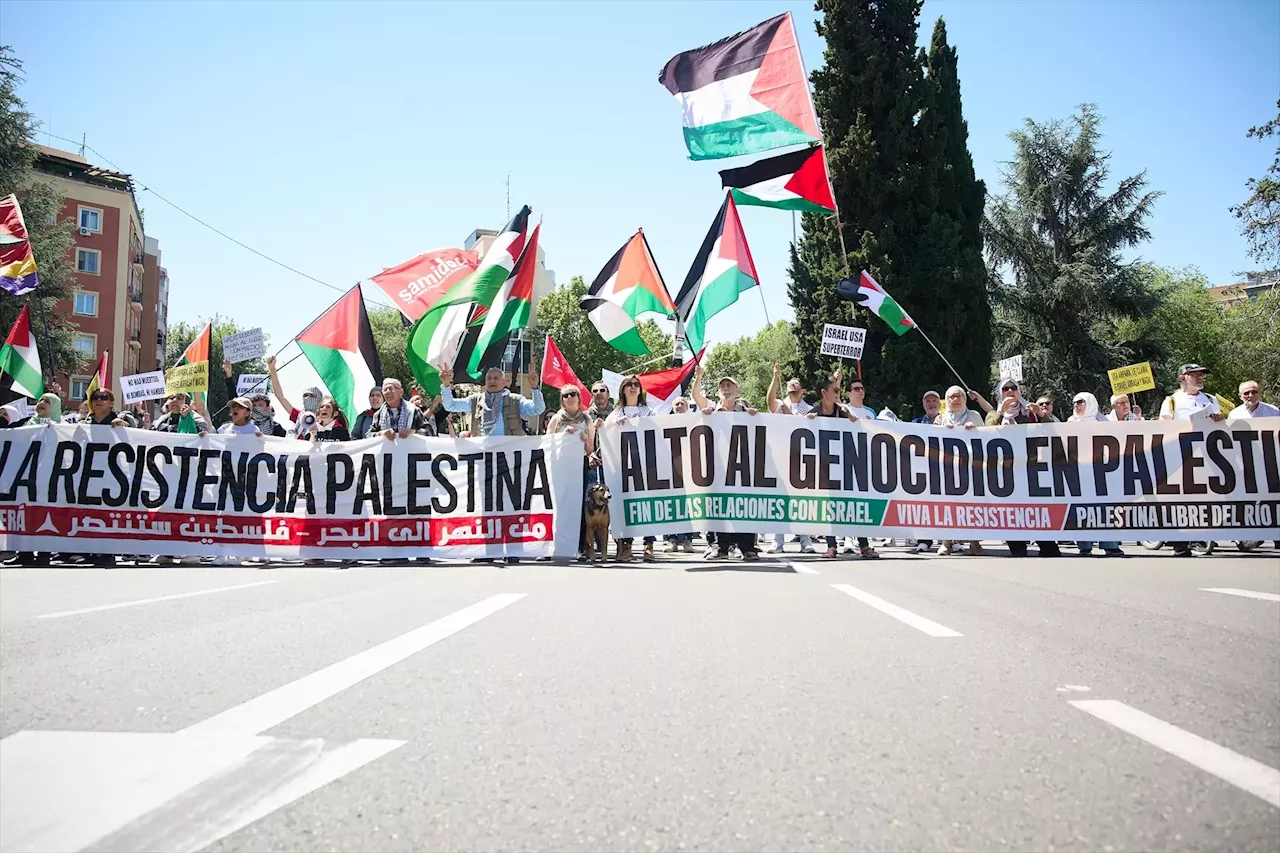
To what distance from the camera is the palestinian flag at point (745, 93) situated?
610 inches

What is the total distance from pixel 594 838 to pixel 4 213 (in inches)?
855

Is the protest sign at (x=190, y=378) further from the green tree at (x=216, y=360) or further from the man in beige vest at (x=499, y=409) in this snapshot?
the green tree at (x=216, y=360)

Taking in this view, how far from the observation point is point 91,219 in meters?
61.4

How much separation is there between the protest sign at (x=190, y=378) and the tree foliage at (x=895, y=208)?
20283mm

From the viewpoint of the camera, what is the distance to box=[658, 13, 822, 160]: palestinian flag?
1549 cm

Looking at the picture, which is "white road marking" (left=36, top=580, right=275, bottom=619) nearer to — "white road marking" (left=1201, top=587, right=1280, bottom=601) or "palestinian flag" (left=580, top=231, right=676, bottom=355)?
"white road marking" (left=1201, top=587, right=1280, bottom=601)

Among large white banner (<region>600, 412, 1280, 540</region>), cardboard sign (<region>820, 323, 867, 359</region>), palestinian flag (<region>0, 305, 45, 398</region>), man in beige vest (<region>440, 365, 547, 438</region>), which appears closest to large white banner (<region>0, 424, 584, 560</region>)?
man in beige vest (<region>440, 365, 547, 438</region>)

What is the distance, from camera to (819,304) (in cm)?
3453

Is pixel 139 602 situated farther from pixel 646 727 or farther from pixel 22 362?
pixel 22 362

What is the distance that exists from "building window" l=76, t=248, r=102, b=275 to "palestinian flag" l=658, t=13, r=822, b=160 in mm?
56886

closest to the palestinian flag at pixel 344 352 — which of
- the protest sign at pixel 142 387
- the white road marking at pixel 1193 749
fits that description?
the protest sign at pixel 142 387

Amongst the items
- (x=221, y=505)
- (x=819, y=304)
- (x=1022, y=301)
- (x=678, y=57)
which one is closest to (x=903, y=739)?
(x=221, y=505)

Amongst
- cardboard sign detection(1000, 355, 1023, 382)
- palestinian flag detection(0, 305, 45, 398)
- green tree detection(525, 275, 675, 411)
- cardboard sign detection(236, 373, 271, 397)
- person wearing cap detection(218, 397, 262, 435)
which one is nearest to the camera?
person wearing cap detection(218, 397, 262, 435)

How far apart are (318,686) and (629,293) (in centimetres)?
1274
